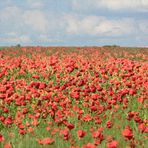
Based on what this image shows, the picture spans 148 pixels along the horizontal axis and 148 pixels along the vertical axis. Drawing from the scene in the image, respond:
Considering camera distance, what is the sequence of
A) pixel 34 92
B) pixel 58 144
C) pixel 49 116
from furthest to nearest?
pixel 34 92 → pixel 49 116 → pixel 58 144

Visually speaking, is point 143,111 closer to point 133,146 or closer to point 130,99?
point 130,99

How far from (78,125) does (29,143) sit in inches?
69.9

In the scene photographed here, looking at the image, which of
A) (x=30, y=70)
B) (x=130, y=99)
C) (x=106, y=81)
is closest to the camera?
(x=130, y=99)

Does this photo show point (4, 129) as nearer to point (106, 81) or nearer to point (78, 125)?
point (78, 125)

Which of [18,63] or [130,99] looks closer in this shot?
[130,99]

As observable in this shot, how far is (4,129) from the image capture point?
8.50 m

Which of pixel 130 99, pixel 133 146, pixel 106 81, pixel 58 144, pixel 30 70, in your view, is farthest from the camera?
pixel 30 70

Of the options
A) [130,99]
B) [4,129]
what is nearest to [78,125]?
[4,129]

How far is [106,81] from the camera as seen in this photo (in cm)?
1390

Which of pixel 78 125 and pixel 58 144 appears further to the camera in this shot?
pixel 78 125

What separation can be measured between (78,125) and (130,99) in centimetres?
332

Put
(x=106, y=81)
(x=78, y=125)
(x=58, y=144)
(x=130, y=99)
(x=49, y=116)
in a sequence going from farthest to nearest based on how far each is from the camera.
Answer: (x=106, y=81) → (x=130, y=99) → (x=49, y=116) → (x=78, y=125) → (x=58, y=144)

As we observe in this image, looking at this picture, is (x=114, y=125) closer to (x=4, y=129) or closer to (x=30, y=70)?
(x=4, y=129)

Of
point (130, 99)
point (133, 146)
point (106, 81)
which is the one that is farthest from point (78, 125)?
point (106, 81)
